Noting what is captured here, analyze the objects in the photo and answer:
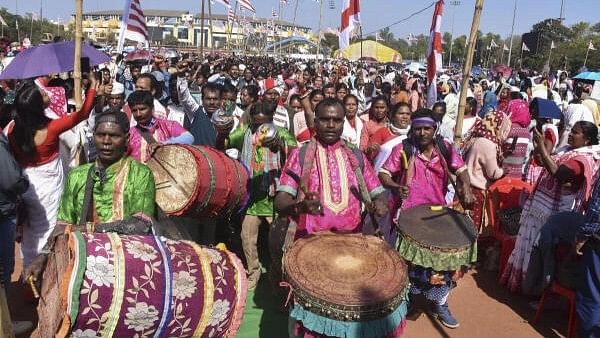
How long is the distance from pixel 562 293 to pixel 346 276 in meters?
2.52

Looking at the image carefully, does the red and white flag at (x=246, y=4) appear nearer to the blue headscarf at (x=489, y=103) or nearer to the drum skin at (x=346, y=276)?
the blue headscarf at (x=489, y=103)

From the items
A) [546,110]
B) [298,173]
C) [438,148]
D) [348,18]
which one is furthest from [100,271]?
[348,18]

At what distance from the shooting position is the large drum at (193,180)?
3430 mm

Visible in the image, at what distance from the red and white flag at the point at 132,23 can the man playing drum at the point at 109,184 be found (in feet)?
14.4

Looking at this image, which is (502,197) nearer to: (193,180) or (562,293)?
(562,293)

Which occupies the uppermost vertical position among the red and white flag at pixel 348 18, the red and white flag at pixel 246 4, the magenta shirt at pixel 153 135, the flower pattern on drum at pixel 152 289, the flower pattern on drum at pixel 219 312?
the red and white flag at pixel 246 4

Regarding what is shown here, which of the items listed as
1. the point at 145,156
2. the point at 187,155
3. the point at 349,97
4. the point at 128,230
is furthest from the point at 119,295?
the point at 349,97

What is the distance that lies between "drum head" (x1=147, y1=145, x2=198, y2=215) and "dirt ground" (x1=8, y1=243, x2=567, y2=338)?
1713 millimetres

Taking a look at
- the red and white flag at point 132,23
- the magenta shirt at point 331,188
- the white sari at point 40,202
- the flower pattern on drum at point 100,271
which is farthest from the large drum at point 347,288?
the red and white flag at point 132,23

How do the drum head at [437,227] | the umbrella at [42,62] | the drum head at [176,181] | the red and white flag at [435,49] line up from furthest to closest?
1. the red and white flag at [435,49]
2. the umbrella at [42,62]
3. the drum head at [437,227]
4. the drum head at [176,181]

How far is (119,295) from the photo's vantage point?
234cm

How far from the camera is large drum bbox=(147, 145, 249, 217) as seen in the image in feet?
11.3

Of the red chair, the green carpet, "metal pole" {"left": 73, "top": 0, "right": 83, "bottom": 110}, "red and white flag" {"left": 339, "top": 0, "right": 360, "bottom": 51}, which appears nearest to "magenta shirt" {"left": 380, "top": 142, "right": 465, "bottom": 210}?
the green carpet

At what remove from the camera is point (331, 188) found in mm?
3266
